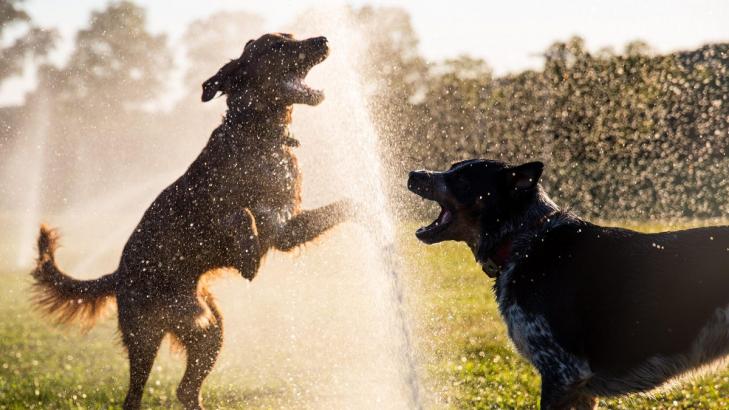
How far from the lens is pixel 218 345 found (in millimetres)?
6297

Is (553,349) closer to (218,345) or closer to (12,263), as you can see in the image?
(218,345)

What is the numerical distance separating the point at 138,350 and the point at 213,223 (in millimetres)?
1118

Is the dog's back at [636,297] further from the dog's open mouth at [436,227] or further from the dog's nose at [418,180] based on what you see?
the dog's nose at [418,180]

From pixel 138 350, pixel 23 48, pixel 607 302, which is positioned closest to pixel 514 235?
pixel 607 302

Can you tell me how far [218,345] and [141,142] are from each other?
98.6 ft

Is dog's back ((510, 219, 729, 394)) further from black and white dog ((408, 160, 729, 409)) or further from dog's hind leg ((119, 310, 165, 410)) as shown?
dog's hind leg ((119, 310, 165, 410))

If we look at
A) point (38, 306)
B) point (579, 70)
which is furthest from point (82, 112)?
point (38, 306)

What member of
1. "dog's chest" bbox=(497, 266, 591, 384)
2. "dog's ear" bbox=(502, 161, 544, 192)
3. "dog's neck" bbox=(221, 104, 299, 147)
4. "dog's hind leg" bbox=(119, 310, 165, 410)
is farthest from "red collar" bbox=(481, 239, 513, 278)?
"dog's hind leg" bbox=(119, 310, 165, 410)

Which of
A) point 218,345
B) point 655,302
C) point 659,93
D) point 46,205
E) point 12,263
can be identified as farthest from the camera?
point 46,205

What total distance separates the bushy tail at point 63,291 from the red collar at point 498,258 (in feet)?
10.2

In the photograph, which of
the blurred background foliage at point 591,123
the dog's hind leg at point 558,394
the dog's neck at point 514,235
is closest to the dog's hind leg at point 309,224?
the dog's neck at point 514,235

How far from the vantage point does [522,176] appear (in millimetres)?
Answer: 4766

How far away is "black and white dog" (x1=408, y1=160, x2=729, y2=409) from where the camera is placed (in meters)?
4.32

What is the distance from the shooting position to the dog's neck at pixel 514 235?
15.6ft
